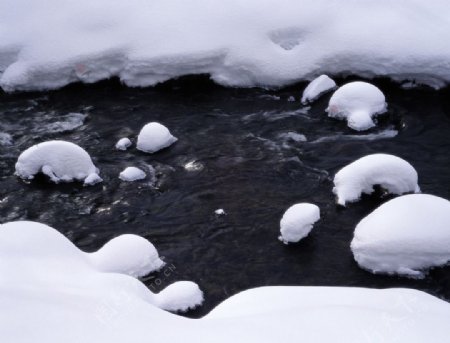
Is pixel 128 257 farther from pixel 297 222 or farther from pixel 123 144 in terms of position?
pixel 123 144

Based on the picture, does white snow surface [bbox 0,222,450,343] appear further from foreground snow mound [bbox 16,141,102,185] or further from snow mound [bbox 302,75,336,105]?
snow mound [bbox 302,75,336,105]

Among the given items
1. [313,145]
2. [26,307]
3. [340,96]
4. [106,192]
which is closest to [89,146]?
[106,192]

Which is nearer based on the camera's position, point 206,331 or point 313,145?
point 206,331

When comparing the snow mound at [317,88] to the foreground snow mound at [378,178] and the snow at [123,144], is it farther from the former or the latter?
the snow at [123,144]

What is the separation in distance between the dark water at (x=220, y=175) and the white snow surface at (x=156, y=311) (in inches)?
50.9

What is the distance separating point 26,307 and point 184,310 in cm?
235

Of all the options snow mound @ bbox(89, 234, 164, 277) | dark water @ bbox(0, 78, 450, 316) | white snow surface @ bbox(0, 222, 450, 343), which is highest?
white snow surface @ bbox(0, 222, 450, 343)

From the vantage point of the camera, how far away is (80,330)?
4.07 meters

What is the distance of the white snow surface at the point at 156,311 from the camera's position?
13.5ft

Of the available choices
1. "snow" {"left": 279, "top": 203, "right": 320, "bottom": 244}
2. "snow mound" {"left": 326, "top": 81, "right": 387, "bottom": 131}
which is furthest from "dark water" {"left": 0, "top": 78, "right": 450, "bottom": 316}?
"snow mound" {"left": 326, "top": 81, "right": 387, "bottom": 131}

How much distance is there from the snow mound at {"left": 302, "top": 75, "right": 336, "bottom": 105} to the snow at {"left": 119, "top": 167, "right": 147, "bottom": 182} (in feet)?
12.0

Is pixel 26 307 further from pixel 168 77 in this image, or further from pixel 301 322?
pixel 168 77

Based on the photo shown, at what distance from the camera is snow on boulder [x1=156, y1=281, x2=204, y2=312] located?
6199 mm

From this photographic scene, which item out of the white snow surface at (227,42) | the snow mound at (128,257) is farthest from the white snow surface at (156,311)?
the white snow surface at (227,42)
